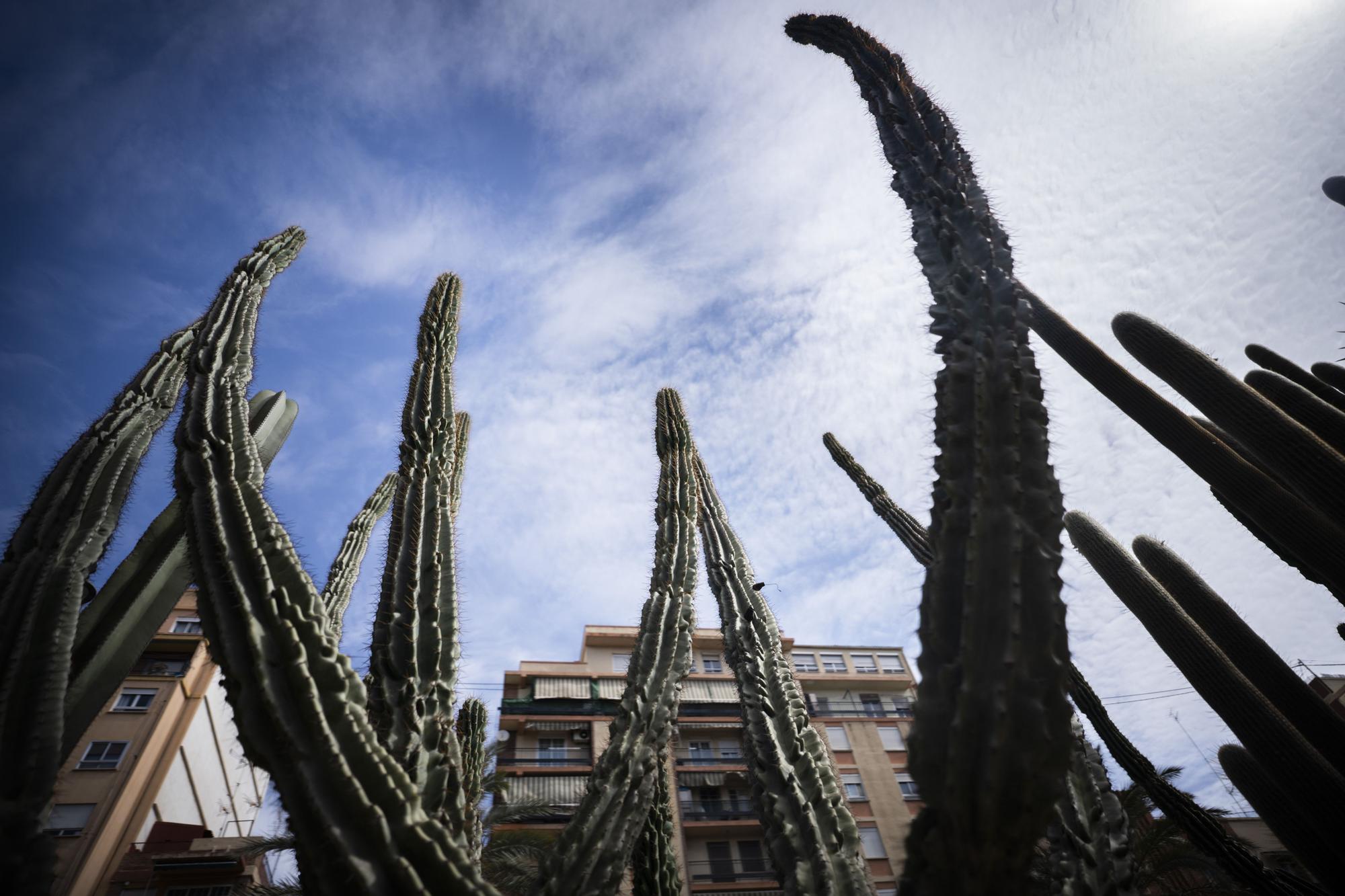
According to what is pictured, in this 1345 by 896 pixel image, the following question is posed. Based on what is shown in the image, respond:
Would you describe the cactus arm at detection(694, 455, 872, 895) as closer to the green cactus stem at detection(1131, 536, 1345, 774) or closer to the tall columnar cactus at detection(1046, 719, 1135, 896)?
the tall columnar cactus at detection(1046, 719, 1135, 896)

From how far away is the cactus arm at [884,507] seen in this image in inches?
232

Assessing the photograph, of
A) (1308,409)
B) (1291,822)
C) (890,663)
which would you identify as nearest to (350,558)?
(1291,822)

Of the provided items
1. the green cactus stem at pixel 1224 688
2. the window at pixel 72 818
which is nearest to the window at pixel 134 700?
the window at pixel 72 818

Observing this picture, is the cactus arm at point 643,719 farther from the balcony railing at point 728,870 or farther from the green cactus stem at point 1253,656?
the balcony railing at point 728,870

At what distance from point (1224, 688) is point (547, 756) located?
23.4 meters

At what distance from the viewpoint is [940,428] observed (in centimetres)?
210

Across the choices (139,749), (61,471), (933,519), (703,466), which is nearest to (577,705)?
(139,749)

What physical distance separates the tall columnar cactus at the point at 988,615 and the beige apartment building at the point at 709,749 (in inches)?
852

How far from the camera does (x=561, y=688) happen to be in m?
28.0

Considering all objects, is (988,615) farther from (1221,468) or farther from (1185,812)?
(1221,468)

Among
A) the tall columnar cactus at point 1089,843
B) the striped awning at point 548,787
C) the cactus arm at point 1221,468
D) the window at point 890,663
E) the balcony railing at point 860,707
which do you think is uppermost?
the window at point 890,663

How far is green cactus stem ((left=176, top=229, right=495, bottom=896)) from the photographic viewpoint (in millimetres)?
1906

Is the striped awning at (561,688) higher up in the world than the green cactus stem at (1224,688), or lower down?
higher up

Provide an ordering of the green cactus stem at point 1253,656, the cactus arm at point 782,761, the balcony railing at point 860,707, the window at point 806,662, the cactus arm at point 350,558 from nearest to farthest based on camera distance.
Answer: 1. the cactus arm at point 782,761
2. the cactus arm at point 350,558
3. the green cactus stem at point 1253,656
4. the balcony railing at point 860,707
5. the window at point 806,662
